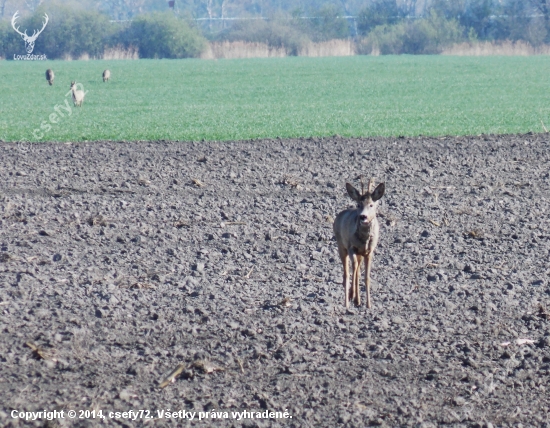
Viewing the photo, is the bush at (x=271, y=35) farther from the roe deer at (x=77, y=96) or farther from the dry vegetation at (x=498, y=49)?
the roe deer at (x=77, y=96)

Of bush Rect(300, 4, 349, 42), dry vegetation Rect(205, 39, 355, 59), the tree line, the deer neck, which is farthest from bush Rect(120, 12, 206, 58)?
the deer neck

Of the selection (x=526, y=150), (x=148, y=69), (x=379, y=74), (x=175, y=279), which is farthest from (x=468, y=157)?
(x=148, y=69)

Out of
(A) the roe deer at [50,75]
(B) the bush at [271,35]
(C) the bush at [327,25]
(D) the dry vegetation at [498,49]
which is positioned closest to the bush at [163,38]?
(B) the bush at [271,35]

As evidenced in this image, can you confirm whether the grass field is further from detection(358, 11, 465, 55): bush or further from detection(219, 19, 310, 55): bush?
detection(219, 19, 310, 55): bush

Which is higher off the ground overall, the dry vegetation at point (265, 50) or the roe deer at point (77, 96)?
the dry vegetation at point (265, 50)

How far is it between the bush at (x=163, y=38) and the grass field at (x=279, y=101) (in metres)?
22.5

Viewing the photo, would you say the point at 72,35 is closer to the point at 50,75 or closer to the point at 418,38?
the point at 418,38

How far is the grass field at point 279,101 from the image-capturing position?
21281 mm

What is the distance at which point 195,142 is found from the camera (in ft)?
60.1

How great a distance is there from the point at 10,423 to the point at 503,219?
7539mm

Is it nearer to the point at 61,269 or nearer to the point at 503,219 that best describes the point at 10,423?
the point at 61,269

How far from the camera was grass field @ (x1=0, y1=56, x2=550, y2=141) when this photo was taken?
2128 cm

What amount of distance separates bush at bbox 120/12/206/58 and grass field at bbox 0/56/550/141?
73.8 ft

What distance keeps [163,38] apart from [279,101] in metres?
49.0
